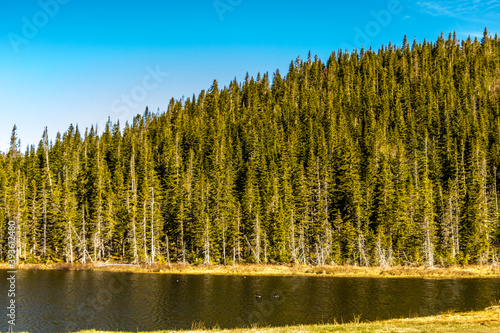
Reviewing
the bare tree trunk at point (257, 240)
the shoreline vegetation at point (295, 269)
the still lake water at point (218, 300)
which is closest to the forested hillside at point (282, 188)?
the bare tree trunk at point (257, 240)

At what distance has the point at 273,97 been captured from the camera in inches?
5886

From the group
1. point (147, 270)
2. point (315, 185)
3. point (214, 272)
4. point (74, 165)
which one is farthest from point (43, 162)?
point (315, 185)

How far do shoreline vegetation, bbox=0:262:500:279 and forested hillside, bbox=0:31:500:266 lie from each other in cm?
387

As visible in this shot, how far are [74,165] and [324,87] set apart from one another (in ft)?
324

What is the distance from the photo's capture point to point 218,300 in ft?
138

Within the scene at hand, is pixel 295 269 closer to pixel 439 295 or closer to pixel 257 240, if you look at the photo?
pixel 257 240

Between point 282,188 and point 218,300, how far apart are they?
47.2 metres

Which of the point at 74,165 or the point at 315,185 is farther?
the point at 74,165

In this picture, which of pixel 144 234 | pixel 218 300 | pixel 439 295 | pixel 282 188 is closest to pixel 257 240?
pixel 282 188

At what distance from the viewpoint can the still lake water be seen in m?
32.8

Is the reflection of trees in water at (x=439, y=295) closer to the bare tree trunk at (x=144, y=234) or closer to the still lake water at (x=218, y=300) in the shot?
the still lake water at (x=218, y=300)

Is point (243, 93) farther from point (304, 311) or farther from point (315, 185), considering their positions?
point (304, 311)

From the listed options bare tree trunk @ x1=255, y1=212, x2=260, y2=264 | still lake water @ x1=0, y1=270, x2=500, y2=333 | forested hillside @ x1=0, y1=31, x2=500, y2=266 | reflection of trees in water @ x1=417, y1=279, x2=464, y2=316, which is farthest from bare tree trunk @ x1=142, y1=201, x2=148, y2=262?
reflection of trees in water @ x1=417, y1=279, x2=464, y2=316

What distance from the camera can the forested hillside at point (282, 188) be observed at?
76.1 meters
